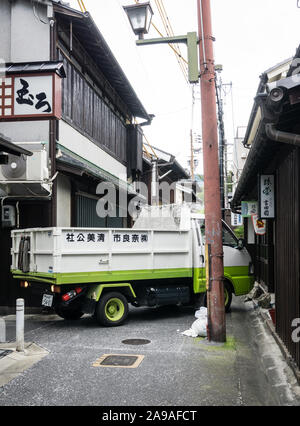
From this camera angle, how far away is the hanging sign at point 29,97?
8.71 meters

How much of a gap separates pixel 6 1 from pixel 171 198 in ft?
72.2

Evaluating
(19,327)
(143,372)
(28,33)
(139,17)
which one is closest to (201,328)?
(143,372)

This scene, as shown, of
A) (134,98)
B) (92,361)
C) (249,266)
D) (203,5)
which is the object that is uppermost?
(134,98)

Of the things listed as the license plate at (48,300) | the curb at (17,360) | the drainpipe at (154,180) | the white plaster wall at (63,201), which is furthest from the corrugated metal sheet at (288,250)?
the drainpipe at (154,180)

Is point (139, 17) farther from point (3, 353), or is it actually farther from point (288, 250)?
point (3, 353)

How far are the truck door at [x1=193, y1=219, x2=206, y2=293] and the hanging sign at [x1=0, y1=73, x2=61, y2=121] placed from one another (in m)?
4.68

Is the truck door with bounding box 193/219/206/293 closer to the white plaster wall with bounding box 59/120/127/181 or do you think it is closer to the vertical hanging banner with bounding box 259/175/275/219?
the vertical hanging banner with bounding box 259/175/275/219

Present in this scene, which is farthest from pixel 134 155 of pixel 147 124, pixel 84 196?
pixel 84 196

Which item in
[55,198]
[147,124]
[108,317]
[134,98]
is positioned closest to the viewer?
[108,317]

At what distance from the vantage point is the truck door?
1091cm

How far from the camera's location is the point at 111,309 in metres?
9.98

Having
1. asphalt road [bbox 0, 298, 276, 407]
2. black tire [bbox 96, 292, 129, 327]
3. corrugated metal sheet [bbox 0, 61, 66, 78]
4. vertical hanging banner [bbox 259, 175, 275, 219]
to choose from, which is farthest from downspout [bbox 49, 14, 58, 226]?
vertical hanging banner [bbox 259, 175, 275, 219]

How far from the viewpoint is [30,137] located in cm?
1166
